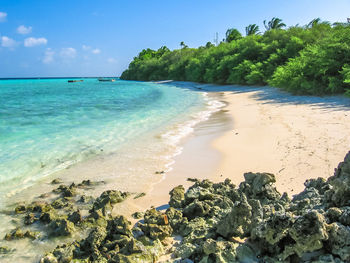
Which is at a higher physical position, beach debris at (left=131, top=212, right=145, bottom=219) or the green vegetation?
the green vegetation

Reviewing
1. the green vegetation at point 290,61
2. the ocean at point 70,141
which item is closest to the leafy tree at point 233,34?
the green vegetation at point 290,61

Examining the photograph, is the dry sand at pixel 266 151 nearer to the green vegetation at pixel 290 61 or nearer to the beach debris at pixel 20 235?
the beach debris at pixel 20 235

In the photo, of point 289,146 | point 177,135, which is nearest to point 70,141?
point 177,135

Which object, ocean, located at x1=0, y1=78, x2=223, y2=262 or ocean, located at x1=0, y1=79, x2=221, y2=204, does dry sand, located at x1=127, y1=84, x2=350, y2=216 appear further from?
ocean, located at x1=0, y1=79, x2=221, y2=204

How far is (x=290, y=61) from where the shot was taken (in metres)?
19.2

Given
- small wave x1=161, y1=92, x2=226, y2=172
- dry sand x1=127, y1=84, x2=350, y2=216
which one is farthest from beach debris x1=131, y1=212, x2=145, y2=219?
small wave x1=161, y1=92, x2=226, y2=172

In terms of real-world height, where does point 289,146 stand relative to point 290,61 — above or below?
below

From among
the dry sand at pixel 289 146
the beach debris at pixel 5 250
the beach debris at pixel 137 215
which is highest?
the dry sand at pixel 289 146

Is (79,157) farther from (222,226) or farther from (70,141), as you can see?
(222,226)

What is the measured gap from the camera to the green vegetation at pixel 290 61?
45.0 ft

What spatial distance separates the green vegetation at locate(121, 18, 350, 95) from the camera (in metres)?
13.7

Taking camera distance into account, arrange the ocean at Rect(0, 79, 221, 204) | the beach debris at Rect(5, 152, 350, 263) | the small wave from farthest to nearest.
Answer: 1. the small wave
2. the ocean at Rect(0, 79, 221, 204)
3. the beach debris at Rect(5, 152, 350, 263)

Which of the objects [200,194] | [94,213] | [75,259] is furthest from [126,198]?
[75,259]

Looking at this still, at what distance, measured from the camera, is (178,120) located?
38.4ft
